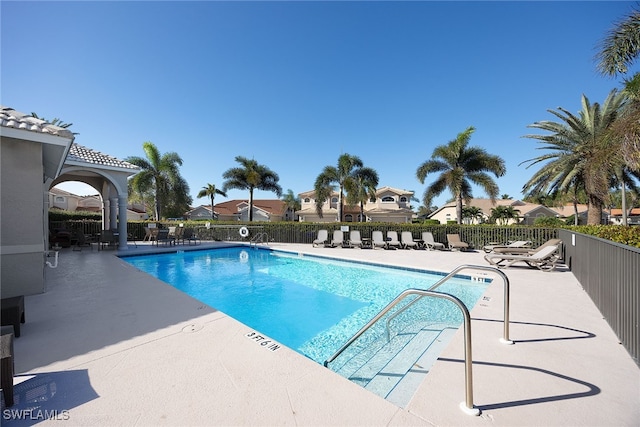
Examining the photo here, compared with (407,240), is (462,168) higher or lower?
higher

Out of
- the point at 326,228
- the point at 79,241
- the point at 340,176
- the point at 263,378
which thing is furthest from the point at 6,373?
the point at 340,176

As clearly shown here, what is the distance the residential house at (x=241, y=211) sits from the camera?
50594 mm

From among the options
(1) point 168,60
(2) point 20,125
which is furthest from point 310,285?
(1) point 168,60

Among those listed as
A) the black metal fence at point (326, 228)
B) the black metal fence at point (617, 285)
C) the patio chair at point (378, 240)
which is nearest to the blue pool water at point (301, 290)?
the black metal fence at point (617, 285)

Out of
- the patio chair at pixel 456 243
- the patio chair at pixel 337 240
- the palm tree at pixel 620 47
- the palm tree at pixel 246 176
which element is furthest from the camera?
the palm tree at pixel 246 176

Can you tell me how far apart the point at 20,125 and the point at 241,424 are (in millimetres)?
7326

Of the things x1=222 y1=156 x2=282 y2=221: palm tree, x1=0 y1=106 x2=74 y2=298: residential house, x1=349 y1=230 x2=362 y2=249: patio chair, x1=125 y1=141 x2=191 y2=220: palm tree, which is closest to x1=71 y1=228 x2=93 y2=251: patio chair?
x1=125 y1=141 x2=191 y2=220: palm tree

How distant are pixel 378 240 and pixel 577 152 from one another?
1278 cm

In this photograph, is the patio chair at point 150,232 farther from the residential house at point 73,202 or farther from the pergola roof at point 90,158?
the residential house at point 73,202

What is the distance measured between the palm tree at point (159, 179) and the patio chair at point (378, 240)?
68.9ft

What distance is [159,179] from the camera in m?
25.7

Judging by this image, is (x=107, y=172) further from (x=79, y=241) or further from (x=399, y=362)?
(x=399, y=362)

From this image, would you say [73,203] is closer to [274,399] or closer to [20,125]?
[20,125]

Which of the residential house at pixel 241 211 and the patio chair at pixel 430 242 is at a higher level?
the residential house at pixel 241 211
